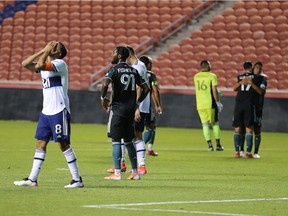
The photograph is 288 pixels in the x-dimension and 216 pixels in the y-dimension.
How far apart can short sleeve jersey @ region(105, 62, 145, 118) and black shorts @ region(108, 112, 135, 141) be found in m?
0.08

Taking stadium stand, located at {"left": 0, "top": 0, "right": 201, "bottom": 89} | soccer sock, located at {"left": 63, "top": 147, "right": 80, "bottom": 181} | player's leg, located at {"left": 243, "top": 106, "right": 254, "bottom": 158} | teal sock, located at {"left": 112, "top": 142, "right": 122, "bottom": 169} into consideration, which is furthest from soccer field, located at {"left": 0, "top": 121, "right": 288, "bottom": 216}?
stadium stand, located at {"left": 0, "top": 0, "right": 201, "bottom": 89}

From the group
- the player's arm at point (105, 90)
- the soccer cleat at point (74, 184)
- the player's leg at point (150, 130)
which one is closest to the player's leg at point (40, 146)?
the soccer cleat at point (74, 184)

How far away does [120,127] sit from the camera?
46.9 ft

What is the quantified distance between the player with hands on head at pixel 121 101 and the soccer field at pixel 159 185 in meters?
0.45

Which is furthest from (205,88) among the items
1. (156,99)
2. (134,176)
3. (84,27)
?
(84,27)

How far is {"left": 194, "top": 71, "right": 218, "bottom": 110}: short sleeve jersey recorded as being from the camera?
74.5 ft

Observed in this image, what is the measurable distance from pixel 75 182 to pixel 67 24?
1035 inches

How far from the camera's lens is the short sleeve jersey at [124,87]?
1412 cm

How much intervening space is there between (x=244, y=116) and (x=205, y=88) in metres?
2.29

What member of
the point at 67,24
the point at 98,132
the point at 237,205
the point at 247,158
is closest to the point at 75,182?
the point at 237,205

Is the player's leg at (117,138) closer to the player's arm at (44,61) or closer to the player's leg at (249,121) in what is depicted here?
the player's arm at (44,61)

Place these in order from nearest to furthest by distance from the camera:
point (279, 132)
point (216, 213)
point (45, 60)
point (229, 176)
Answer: point (216, 213)
point (45, 60)
point (229, 176)
point (279, 132)

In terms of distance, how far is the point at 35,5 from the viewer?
1558 inches

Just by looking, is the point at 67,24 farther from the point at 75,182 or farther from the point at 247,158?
the point at 75,182
